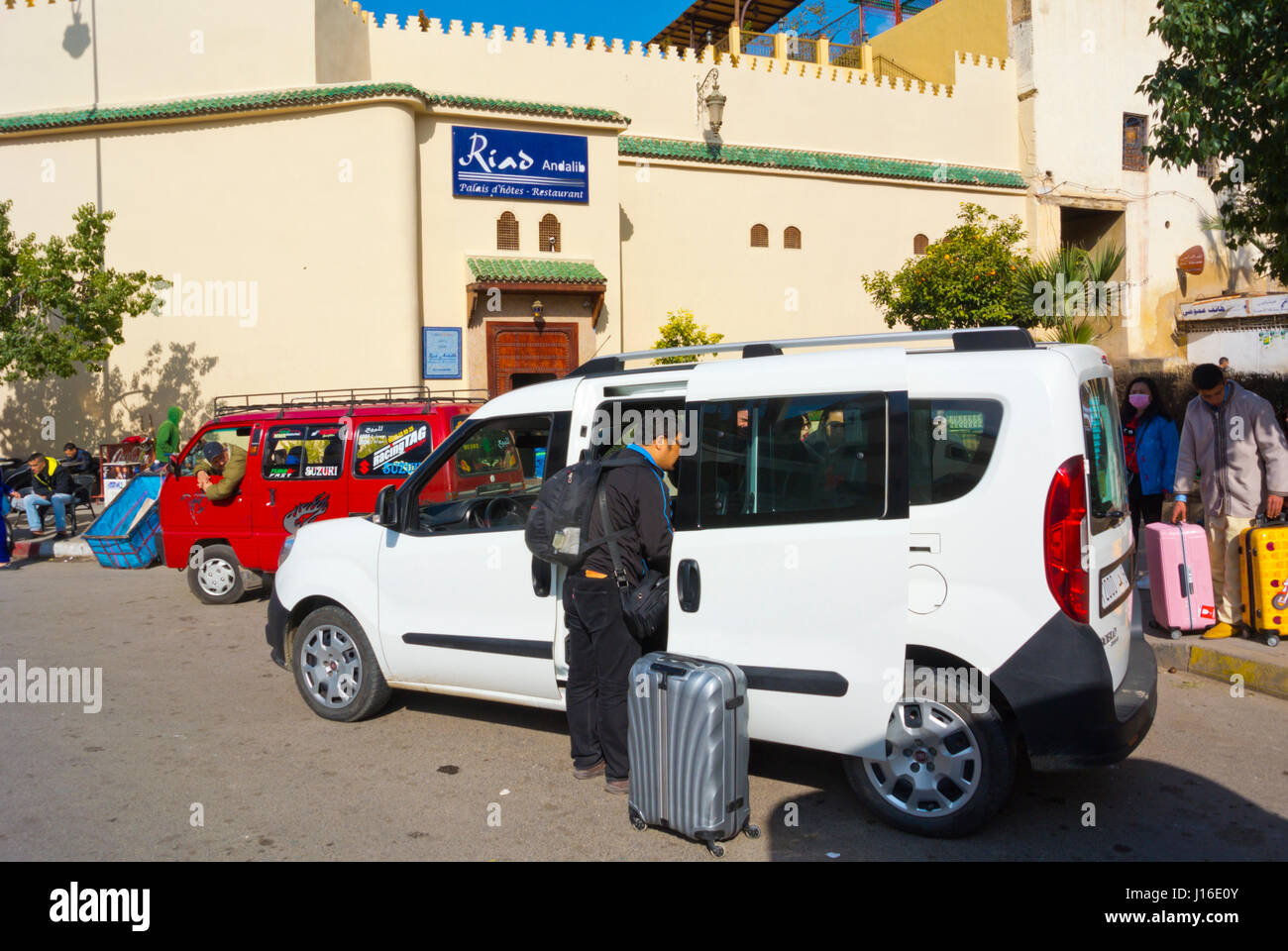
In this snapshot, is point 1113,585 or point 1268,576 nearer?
point 1113,585

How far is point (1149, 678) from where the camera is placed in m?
4.57

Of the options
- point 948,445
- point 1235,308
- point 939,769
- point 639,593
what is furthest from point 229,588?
point 1235,308

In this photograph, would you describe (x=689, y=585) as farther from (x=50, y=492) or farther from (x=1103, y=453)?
(x=50, y=492)

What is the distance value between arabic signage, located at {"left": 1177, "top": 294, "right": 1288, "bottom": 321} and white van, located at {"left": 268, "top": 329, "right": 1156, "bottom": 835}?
2437cm

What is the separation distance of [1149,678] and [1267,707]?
2.11m

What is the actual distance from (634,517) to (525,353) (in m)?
14.5

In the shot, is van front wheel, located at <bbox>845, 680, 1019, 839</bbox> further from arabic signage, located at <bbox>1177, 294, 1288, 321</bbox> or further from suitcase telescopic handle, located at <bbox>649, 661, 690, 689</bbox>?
arabic signage, located at <bbox>1177, 294, 1288, 321</bbox>

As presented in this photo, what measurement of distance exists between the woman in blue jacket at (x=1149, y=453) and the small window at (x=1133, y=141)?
61.7 feet

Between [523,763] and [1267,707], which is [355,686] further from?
[1267,707]

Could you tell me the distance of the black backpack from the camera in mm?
4797

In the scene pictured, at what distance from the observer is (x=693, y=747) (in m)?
4.23

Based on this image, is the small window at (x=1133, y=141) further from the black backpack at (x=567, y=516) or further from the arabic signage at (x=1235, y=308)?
the black backpack at (x=567, y=516)

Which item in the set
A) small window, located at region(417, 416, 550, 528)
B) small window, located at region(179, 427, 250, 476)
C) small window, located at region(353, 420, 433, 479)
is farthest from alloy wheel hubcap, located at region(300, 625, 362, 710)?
small window, located at region(179, 427, 250, 476)
